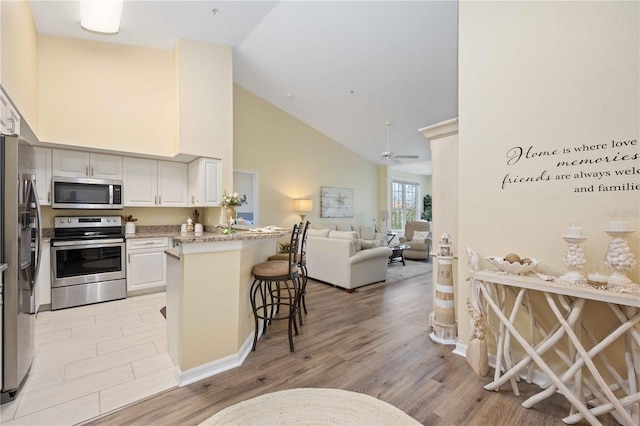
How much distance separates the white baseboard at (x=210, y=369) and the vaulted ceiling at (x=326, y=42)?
3.99 m

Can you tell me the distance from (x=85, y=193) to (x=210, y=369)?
3295 mm

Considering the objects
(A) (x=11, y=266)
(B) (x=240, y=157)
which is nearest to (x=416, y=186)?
(B) (x=240, y=157)

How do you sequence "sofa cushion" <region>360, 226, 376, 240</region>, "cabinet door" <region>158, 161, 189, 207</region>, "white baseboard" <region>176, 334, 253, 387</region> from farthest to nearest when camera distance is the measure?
"sofa cushion" <region>360, 226, 376, 240</region>, "cabinet door" <region>158, 161, 189, 207</region>, "white baseboard" <region>176, 334, 253, 387</region>

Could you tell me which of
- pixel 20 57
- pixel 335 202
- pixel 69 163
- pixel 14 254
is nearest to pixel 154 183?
pixel 69 163

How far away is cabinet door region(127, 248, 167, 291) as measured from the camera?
3.95 metres

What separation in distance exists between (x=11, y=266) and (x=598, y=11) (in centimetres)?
411

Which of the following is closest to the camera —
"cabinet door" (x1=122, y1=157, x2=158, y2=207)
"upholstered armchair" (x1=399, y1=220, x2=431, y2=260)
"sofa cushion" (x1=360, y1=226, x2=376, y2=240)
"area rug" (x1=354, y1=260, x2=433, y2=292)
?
"cabinet door" (x1=122, y1=157, x2=158, y2=207)

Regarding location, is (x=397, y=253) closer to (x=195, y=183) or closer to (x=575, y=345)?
(x=195, y=183)

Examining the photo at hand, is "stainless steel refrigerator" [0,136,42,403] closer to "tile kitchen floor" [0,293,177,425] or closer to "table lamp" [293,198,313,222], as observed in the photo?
"tile kitchen floor" [0,293,177,425]

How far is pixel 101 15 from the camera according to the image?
3309 millimetres

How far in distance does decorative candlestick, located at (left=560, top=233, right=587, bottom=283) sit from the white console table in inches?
5.0

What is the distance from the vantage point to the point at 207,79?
420 centimetres

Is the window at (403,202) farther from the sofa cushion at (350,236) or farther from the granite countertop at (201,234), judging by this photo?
the granite countertop at (201,234)

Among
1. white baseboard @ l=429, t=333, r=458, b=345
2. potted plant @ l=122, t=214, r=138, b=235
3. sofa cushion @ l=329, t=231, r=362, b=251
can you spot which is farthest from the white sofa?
potted plant @ l=122, t=214, r=138, b=235
